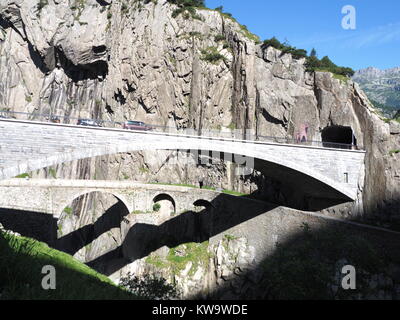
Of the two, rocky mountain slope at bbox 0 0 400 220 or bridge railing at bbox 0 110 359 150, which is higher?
rocky mountain slope at bbox 0 0 400 220

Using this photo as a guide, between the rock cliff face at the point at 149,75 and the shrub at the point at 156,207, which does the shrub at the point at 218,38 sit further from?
the shrub at the point at 156,207

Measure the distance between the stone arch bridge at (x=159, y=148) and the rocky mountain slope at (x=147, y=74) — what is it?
8.90 m

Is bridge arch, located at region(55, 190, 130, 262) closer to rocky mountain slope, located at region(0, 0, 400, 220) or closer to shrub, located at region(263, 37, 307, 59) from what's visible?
rocky mountain slope, located at region(0, 0, 400, 220)

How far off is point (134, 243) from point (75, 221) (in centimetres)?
1049

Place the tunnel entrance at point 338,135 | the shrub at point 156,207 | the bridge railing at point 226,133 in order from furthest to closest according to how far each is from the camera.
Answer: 1. the shrub at point 156,207
2. the tunnel entrance at point 338,135
3. the bridge railing at point 226,133

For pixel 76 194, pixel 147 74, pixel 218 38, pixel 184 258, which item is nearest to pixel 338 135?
pixel 184 258

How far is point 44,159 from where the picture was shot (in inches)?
550

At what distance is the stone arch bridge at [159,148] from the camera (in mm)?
13562

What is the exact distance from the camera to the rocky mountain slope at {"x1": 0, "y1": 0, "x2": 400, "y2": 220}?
103ft

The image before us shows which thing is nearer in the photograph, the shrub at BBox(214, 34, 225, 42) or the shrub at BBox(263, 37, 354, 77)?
the shrub at BBox(263, 37, 354, 77)

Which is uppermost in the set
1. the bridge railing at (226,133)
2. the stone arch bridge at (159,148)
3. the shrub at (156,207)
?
the bridge railing at (226,133)

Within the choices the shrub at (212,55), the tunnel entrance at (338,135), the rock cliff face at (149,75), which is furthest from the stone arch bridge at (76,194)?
the shrub at (212,55)

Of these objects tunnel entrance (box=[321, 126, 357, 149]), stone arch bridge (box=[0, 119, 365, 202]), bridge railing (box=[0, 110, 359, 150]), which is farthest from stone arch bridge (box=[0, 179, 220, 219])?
tunnel entrance (box=[321, 126, 357, 149])

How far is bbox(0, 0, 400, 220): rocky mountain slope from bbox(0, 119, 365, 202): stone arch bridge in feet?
29.2
